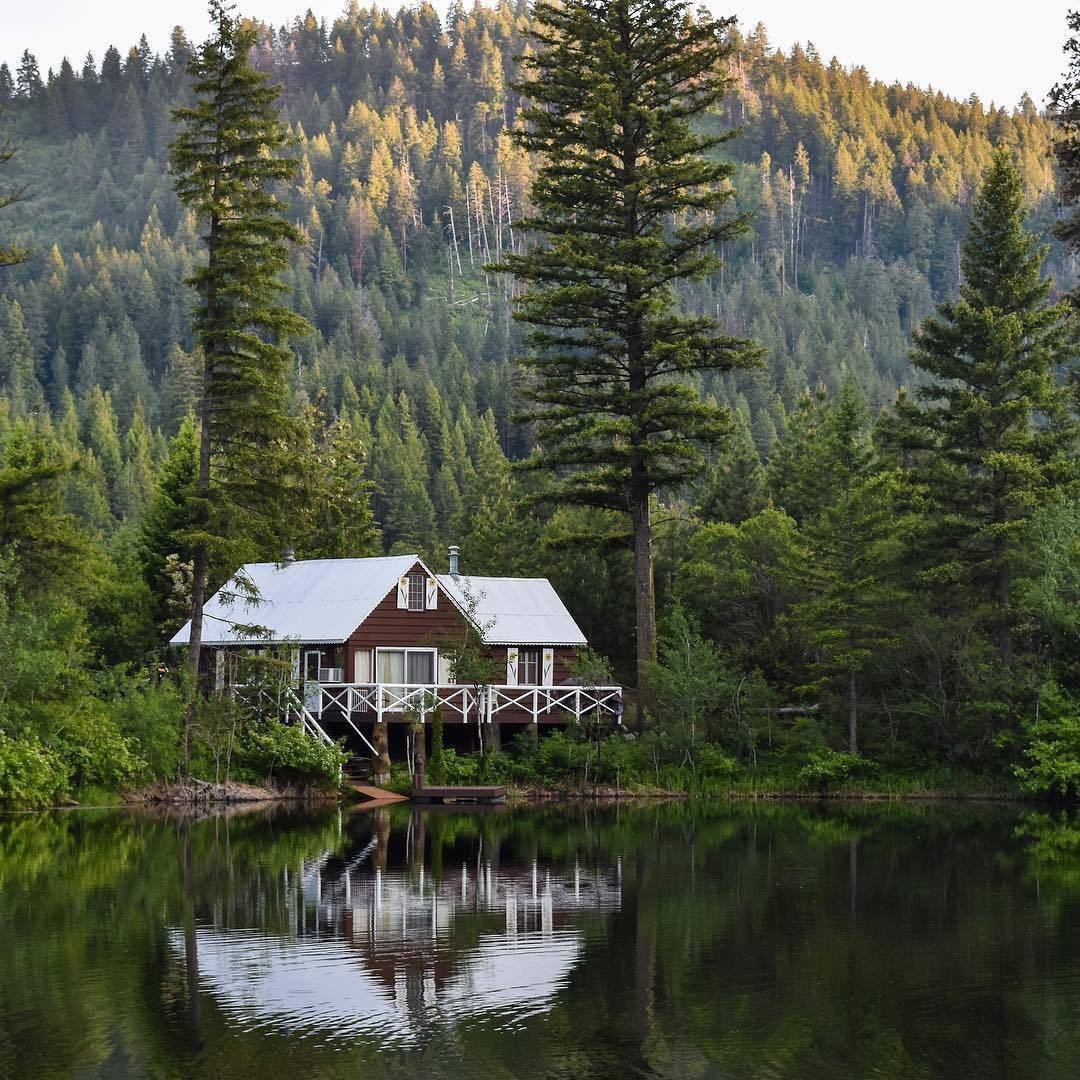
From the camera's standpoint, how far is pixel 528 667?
177 ft

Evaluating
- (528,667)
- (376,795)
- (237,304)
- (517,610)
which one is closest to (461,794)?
(376,795)

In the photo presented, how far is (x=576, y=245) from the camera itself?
1941 inches

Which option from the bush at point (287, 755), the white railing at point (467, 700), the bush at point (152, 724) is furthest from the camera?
the white railing at point (467, 700)

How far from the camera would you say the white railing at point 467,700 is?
159ft

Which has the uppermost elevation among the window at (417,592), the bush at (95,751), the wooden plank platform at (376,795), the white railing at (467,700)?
the window at (417,592)

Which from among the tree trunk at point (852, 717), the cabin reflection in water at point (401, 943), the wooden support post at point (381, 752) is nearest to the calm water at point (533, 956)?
the cabin reflection in water at point (401, 943)

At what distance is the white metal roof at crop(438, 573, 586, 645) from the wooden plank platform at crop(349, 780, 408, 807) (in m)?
7.07

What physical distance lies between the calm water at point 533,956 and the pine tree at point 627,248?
15.8 metres

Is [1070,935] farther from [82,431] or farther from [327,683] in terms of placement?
[82,431]

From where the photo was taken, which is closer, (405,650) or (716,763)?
(716,763)

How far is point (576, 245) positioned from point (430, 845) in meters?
21.7

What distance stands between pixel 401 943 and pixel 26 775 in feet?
67.0

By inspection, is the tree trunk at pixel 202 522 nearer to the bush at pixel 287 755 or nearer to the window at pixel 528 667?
the bush at pixel 287 755

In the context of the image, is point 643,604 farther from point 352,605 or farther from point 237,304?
point 237,304
